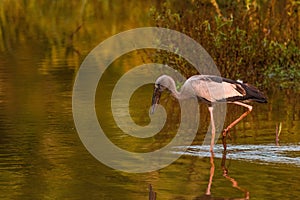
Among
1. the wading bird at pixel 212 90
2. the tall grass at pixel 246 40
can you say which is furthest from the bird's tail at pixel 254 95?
the tall grass at pixel 246 40

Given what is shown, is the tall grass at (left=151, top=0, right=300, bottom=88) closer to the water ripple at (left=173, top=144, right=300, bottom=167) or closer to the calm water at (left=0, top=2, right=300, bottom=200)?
the calm water at (left=0, top=2, right=300, bottom=200)

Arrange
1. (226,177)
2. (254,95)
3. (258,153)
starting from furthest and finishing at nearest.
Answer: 1. (254,95)
2. (258,153)
3. (226,177)

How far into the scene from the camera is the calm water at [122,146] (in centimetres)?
864

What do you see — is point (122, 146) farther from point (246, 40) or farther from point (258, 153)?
point (246, 40)

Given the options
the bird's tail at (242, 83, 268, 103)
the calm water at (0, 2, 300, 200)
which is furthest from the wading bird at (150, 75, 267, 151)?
the calm water at (0, 2, 300, 200)

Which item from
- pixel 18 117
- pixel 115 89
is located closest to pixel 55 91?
pixel 115 89

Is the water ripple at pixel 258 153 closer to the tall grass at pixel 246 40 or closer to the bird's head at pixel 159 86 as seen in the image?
the bird's head at pixel 159 86

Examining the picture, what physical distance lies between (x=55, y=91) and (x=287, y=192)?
22.6 feet

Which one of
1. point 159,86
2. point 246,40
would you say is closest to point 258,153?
point 159,86

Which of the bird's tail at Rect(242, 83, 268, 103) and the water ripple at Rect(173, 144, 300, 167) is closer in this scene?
the water ripple at Rect(173, 144, 300, 167)

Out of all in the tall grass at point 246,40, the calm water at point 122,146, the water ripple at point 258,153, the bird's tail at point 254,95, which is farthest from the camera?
the tall grass at point 246,40

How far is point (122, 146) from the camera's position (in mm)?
10695

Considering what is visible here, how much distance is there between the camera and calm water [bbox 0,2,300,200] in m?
8.64

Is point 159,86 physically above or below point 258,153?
above
